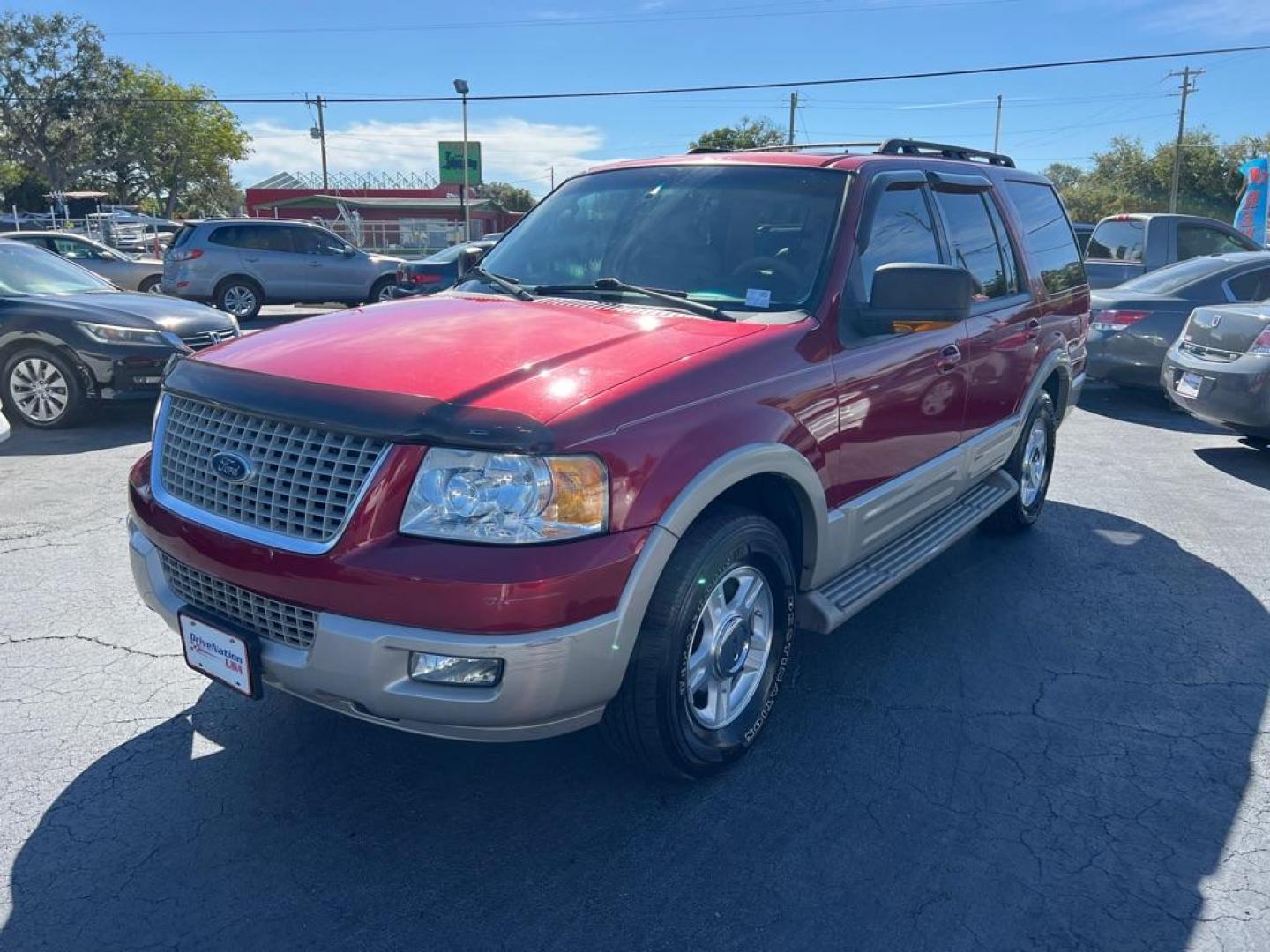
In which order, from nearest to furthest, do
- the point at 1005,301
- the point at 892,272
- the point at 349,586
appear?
the point at 349,586
the point at 892,272
the point at 1005,301

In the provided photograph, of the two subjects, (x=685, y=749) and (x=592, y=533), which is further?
(x=685, y=749)

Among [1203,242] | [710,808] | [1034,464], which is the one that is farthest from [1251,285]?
[710,808]

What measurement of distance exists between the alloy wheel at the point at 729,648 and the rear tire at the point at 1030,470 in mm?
2614

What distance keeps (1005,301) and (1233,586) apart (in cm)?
191

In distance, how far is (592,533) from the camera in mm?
2586

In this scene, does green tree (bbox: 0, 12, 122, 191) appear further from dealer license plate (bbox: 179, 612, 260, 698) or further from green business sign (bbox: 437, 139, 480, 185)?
dealer license plate (bbox: 179, 612, 260, 698)

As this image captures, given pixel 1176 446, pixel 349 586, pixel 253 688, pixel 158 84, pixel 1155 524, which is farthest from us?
pixel 158 84

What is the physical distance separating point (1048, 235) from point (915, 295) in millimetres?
2821

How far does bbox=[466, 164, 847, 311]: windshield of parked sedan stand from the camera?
12.2 ft

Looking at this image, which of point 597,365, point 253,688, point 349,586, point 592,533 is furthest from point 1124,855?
point 253,688

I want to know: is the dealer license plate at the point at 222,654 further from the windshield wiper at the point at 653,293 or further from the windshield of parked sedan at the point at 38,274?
the windshield of parked sedan at the point at 38,274

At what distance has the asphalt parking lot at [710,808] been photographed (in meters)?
2.59

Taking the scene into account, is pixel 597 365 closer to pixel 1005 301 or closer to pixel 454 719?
pixel 454 719

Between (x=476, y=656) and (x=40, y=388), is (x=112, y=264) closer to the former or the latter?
(x=40, y=388)
